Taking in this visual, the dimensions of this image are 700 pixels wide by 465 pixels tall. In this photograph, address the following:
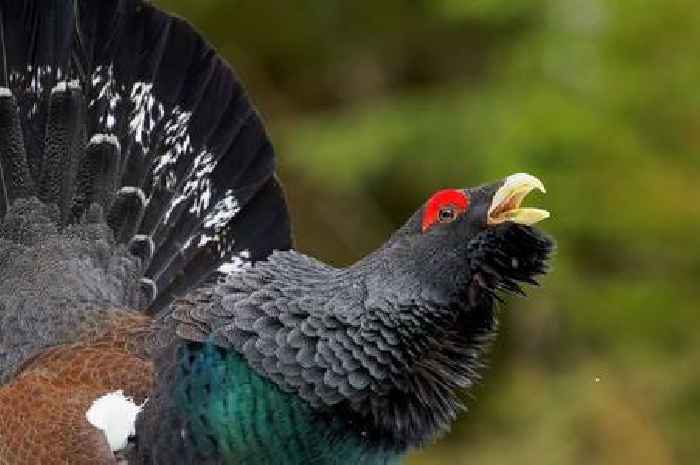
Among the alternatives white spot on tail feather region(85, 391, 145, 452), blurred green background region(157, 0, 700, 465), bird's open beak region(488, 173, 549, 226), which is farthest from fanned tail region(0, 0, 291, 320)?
blurred green background region(157, 0, 700, 465)

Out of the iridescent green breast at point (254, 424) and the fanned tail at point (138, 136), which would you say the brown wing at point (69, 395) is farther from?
the fanned tail at point (138, 136)

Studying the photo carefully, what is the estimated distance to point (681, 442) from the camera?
974 centimetres

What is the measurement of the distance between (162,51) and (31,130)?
575 millimetres

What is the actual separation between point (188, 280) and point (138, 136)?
57cm

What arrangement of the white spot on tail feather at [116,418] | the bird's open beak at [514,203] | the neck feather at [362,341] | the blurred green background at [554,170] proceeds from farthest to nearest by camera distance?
the blurred green background at [554,170] → the white spot on tail feather at [116,418] → the neck feather at [362,341] → the bird's open beak at [514,203]

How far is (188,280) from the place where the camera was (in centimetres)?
566

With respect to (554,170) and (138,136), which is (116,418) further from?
(554,170)

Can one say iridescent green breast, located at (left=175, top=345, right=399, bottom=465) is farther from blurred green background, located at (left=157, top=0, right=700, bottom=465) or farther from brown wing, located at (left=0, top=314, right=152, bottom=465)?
blurred green background, located at (left=157, top=0, right=700, bottom=465)

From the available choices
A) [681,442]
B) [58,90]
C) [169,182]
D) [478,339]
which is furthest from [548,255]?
[681,442]

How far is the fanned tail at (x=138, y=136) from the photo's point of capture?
18.1ft

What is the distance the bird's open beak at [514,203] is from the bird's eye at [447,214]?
0.44 feet

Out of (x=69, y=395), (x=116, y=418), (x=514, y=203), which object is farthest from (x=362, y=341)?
(x=69, y=395)

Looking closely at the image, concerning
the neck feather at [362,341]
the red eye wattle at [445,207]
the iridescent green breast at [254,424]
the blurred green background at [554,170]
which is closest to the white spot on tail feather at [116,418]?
the iridescent green breast at [254,424]

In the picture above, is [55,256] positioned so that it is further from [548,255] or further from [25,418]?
[548,255]
